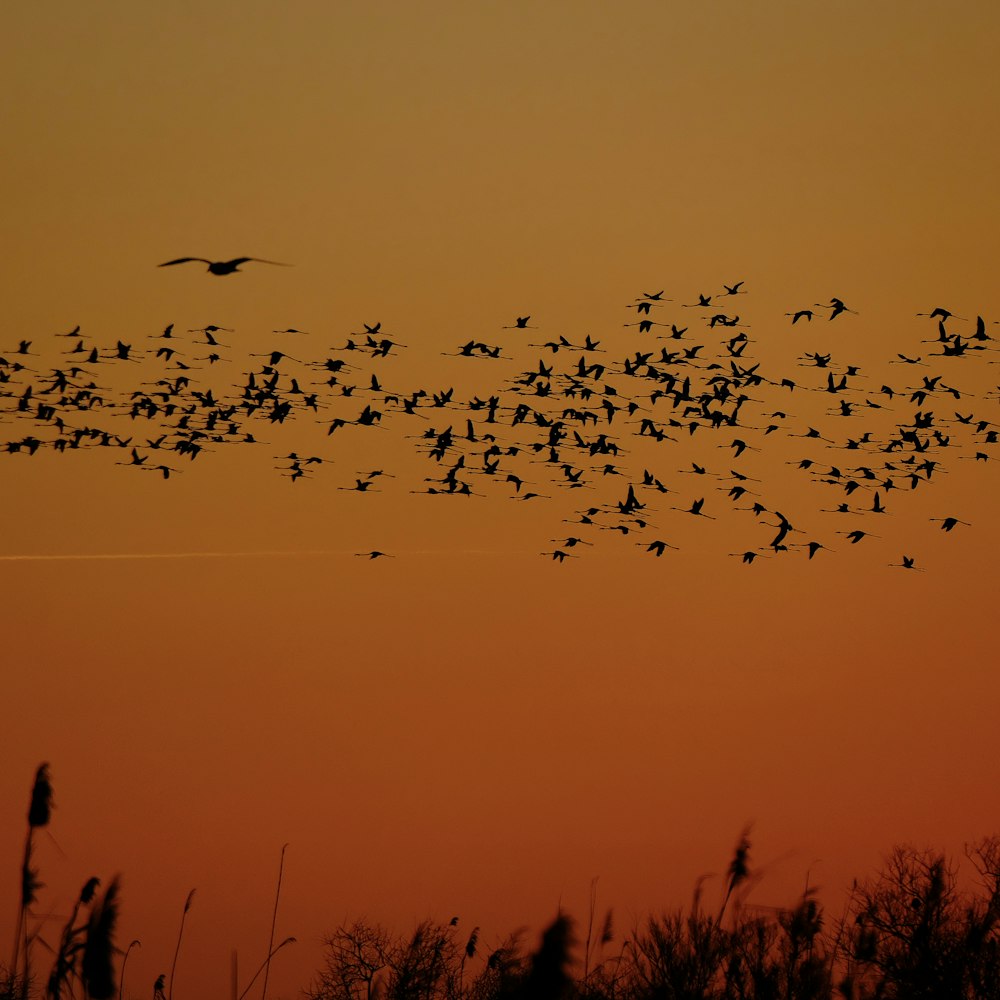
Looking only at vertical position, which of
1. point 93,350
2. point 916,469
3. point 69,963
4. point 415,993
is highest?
point 93,350

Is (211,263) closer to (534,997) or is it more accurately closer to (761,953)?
(534,997)

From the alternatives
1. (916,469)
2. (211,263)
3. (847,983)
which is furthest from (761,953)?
(211,263)

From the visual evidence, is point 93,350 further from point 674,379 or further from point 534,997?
point 534,997

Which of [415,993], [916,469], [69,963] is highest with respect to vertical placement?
[916,469]

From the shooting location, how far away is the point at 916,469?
43.7m

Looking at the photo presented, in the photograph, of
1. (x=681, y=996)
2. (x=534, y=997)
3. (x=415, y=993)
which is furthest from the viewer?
(x=415, y=993)

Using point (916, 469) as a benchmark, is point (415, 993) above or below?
below

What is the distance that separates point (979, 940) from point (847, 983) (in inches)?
369

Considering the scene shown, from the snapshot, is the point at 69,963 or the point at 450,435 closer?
the point at 69,963

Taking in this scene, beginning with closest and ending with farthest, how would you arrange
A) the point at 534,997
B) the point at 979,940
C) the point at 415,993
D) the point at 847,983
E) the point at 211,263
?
the point at 534,997
the point at 211,263
the point at 847,983
the point at 979,940
the point at 415,993

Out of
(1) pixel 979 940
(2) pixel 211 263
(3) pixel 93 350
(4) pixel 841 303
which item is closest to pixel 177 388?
(3) pixel 93 350

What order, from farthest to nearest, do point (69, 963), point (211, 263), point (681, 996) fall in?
point (681, 996) → point (211, 263) → point (69, 963)

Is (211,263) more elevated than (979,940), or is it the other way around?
(211,263)

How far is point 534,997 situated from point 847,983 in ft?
88.0
